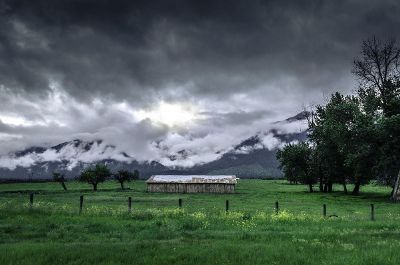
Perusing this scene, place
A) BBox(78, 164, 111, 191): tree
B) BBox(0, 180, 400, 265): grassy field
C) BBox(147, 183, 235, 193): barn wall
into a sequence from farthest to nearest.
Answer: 1. BBox(78, 164, 111, 191): tree
2. BBox(147, 183, 235, 193): barn wall
3. BBox(0, 180, 400, 265): grassy field

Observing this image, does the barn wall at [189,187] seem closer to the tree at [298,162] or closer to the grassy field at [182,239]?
the tree at [298,162]

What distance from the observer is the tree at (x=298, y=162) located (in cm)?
10300

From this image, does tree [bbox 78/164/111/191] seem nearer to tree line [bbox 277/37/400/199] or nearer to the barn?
the barn

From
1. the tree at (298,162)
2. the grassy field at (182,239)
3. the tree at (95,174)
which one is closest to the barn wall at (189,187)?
the tree at (95,174)

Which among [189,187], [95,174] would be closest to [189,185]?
[189,187]

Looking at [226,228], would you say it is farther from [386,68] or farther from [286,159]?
[286,159]

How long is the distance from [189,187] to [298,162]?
28.5 m

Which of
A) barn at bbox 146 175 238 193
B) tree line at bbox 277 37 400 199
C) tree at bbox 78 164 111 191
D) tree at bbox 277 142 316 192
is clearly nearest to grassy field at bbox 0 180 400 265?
tree line at bbox 277 37 400 199

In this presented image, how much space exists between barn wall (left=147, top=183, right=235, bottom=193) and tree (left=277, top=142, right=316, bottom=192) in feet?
49.2

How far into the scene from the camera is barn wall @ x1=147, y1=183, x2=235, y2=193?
357 ft

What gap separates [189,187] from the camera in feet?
362

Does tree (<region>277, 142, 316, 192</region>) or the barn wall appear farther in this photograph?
the barn wall

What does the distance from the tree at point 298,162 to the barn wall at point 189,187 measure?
15005 mm

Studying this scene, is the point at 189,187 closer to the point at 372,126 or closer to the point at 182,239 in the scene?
the point at 372,126
